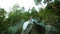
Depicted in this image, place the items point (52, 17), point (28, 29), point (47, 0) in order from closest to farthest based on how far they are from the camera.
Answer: point (28, 29) < point (52, 17) < point (47, 0)

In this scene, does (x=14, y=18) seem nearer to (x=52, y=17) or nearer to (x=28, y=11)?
(x=28, y=11)

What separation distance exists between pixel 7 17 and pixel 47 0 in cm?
73

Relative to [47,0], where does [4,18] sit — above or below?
below

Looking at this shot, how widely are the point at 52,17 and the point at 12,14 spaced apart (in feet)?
2.15

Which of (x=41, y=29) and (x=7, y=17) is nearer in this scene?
(x=41, y=29)

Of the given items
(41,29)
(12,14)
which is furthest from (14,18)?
(41,29)

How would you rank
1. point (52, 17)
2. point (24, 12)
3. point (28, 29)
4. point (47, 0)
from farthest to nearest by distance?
point (47, 0)
point (24, 12)
point (52, 17)
point (28, 29)

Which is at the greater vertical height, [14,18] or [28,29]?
[28,29]

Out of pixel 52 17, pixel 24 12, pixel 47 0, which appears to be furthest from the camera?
pixel 47 0

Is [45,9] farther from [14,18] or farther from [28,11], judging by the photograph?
[14,18]

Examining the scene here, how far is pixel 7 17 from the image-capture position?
253 centimetres

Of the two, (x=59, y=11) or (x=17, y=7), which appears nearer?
(x=59, y=11)

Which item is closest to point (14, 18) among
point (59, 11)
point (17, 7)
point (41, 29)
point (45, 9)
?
point (17, 7)

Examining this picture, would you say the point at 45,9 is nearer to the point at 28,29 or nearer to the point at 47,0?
the point at 47,0
